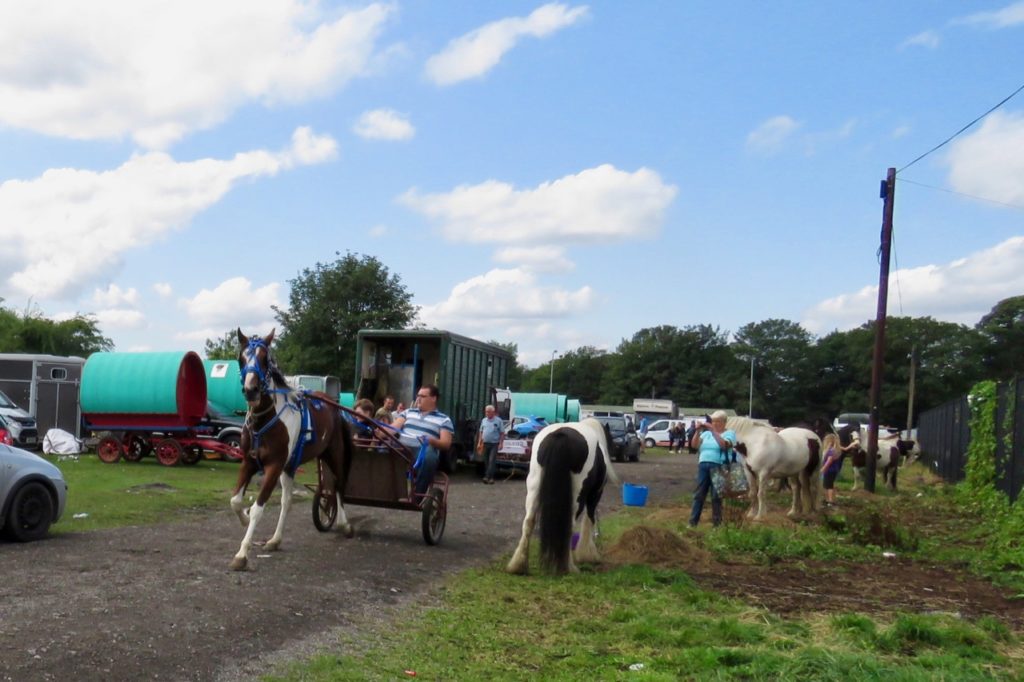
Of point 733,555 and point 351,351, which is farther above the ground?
point 351,351

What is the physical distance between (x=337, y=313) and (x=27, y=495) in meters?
40.0

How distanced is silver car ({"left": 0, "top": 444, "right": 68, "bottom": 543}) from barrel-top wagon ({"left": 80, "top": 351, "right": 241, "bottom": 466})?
11.4 meters

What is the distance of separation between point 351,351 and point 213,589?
4207 cm

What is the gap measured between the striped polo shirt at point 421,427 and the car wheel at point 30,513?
3740 mm

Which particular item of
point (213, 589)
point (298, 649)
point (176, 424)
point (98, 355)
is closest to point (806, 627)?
point (298, 649)

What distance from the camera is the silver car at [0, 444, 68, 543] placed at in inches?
375

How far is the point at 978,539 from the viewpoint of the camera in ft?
42.9

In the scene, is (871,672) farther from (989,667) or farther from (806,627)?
(806,627)

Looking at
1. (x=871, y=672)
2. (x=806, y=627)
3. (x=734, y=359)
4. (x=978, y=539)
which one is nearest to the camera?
(x=871, y=672)

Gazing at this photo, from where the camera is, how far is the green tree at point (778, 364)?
342ft

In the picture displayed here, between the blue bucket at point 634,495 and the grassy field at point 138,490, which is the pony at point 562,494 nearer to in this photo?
the grassy field at point 138,490

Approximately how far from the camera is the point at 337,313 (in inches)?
1946

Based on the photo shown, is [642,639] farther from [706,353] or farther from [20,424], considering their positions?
[706,353]

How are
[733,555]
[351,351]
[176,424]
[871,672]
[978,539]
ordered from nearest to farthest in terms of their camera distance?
1. [871,672]
2. [733,555]
3. [978,539]
4. [176,424]
5. [351,351]
